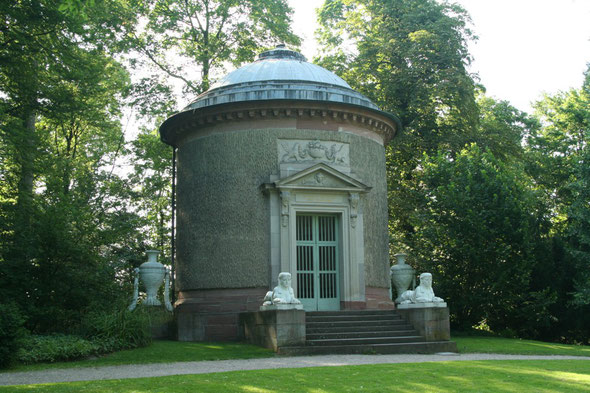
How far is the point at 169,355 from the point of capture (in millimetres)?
11945

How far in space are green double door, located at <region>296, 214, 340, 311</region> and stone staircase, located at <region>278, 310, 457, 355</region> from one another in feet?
6.04

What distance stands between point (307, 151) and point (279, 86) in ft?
6.95

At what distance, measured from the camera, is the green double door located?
644 inches

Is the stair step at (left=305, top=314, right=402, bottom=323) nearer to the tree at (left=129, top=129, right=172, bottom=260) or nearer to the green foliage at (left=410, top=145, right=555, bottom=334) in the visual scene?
the green foliage at (left=410, top=145, right=555, bottom=334)

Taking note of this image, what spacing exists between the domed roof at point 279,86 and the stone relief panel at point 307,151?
1215 millimetres

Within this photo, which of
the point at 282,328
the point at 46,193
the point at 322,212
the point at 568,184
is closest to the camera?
the point at 282,328

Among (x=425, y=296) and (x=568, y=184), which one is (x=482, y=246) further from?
(x=425, y=296)

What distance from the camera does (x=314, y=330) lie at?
13.5 metres

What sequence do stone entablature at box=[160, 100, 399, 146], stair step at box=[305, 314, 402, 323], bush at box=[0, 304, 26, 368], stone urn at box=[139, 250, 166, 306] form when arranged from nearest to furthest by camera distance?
bush at box=[0, 304, 26, 368], stair step at box=[305, 314, 402, 323], stone urn at box=[139, 250, 166, 306], stone entablature at box=[160, 100, 399, 146]

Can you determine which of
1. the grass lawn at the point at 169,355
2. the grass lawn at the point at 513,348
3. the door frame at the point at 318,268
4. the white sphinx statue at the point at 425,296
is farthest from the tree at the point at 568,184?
the grass lawn at the point at 169,355

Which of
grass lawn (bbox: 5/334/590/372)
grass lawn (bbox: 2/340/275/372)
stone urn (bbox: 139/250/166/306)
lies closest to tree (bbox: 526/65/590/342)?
grass lawn (bbox: 5/334/590/372)

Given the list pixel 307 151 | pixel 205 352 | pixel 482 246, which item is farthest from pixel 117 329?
pixel 482 246

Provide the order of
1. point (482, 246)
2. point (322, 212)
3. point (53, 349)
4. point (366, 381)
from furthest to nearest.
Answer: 1. point (482, 246)
2. point (322, 212)
3. point (53, 349)
4. point (366, 381)

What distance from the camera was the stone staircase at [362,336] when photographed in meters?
12.6
